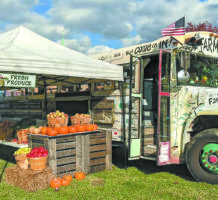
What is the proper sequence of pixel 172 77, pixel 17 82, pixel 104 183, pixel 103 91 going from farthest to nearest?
pixel 103 91, pixel 172 77, pixel 104 183, pixel 17 82

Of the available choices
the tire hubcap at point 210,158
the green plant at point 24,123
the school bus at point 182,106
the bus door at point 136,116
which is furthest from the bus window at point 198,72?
the green plant at point 24,123

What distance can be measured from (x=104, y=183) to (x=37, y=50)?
301 centimetres

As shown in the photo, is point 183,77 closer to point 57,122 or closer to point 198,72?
point 198,72

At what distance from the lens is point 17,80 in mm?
4590

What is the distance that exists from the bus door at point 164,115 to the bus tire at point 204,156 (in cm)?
46

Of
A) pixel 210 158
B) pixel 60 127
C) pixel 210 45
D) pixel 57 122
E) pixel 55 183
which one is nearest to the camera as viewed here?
pixel 55 183

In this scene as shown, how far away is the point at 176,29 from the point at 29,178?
4.50 metres

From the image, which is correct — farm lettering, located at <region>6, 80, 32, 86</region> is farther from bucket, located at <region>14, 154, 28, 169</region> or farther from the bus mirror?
the bus mirror

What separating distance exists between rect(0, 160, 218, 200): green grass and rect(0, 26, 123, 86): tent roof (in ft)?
7.11

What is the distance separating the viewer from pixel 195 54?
568 centimetres

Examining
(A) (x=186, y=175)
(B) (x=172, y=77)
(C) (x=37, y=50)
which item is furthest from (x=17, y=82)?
(A) (x=186, y=175)

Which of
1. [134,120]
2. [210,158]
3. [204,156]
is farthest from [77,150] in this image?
[210,158]

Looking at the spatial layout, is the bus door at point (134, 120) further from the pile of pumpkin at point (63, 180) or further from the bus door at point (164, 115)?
the pile of pumpkin at point (63, 180)

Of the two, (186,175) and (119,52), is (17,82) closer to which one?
(119,52)
